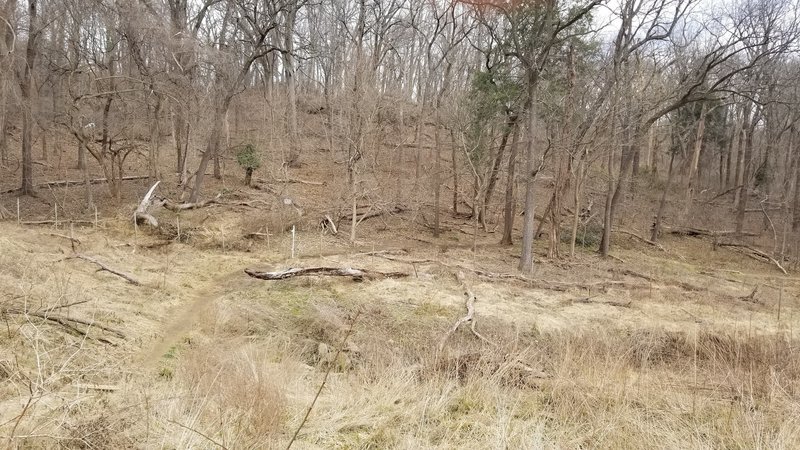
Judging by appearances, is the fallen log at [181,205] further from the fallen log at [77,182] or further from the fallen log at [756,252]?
the fallen log at [756,252]

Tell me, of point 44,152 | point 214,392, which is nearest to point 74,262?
point 214,392

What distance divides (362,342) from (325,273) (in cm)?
375

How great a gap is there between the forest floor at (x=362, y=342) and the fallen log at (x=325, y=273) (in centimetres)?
20

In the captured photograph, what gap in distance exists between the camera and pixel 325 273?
36.9 ft

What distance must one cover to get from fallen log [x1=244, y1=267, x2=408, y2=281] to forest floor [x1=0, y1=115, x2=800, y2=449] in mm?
196

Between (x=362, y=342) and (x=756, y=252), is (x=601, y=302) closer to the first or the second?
(x=362, y=342)

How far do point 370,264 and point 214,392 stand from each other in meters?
8.93

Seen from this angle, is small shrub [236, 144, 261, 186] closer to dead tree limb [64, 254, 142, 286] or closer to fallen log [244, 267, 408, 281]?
fallen log [244, 267, 408, 281]

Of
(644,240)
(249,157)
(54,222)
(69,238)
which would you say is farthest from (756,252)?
(54,222)

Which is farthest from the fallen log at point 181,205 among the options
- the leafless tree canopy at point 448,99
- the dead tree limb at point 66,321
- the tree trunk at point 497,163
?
the dead tree limb at point 66,321

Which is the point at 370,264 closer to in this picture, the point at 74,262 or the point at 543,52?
the point at 74,262

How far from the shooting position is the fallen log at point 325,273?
10508mm

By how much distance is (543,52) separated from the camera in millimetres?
13305

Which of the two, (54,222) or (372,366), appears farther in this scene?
(54,222)
